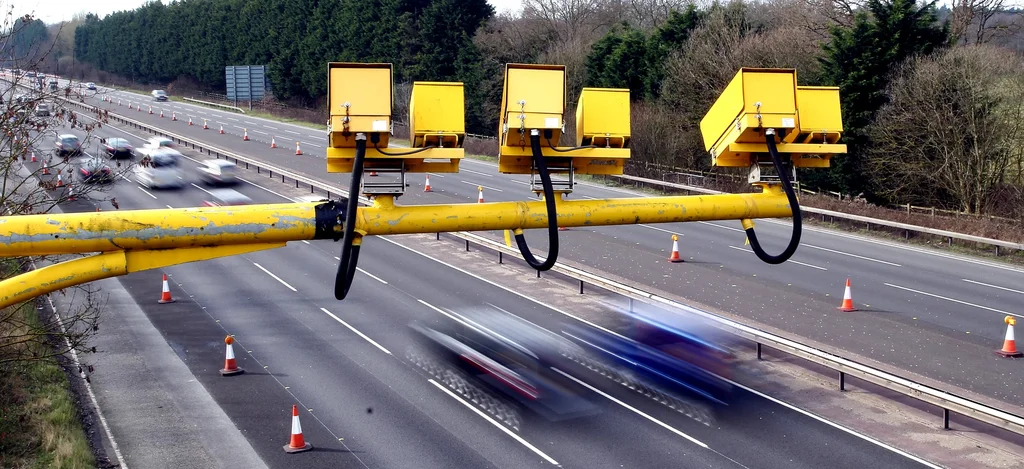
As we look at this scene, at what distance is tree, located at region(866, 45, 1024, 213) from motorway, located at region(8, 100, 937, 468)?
19228 millimetres

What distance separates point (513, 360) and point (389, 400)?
2924 mm

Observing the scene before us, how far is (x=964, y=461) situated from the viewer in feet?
40.1

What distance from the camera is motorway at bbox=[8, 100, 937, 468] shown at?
1268 cm

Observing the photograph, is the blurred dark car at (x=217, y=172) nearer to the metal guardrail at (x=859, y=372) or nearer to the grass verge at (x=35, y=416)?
the metal guardrail at (x=859, y=372)

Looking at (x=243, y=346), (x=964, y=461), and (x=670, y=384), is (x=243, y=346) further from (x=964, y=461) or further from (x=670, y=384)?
(x=964, y=461)

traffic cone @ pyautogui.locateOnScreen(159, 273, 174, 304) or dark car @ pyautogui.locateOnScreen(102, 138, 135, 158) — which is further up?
dark car @ pyautogui.locateOnScreen(102, 138, 135, 158)

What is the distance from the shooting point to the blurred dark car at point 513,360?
Result: 1485 cm

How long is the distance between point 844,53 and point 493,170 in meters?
18.2

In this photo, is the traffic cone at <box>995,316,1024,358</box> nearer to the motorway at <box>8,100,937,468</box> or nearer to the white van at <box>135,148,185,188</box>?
the motorway at <box>8,100,937,468</box>

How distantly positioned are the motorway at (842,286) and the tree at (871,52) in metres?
7.14

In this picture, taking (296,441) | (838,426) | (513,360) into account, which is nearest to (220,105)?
(513,360)

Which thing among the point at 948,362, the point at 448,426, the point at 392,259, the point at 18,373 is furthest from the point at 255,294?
the point at 948,362

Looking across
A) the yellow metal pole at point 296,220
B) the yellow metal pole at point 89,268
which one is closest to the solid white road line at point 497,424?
the yellow metal pole at point 296,220

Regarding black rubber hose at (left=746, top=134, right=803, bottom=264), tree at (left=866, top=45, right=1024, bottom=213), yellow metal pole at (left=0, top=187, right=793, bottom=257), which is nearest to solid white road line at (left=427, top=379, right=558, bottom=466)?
black rubber hose at (left=746, top=134, right=803, bottom=264)
